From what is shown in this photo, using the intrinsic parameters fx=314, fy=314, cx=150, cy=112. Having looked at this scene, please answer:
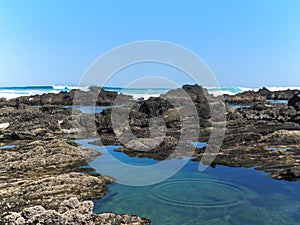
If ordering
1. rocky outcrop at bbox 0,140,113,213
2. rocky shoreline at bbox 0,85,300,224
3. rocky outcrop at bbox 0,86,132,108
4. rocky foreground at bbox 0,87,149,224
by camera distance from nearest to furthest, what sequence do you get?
1. rocky foreground at bbox 0,87,149,224
2. rocky shoreline at bbox 0,85,300,224
3. rocky outcrop at bbox 0,140,113,213
4. rocky outcrop at bbox 0,86,132,108

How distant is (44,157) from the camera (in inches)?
827

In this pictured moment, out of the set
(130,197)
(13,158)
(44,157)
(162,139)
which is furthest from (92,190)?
(162,139)

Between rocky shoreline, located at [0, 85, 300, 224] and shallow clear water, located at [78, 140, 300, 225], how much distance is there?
3.41ft

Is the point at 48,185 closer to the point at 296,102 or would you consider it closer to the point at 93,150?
the point at 93,150

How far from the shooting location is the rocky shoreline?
12.3 meters

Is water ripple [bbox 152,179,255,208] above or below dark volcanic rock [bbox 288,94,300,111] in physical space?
below

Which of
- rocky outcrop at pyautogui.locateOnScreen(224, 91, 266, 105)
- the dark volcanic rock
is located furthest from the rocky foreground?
rocky outcrop at pyautogui.locateOnScreen(224, 91, 266, 105)

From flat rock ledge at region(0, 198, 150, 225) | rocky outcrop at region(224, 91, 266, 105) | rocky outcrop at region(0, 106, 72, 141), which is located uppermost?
rocky outcrop at region(224, 91, 266, 105)

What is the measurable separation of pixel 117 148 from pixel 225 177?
10766 millimetres

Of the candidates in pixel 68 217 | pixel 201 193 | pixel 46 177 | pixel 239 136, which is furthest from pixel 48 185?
pixel 239 136

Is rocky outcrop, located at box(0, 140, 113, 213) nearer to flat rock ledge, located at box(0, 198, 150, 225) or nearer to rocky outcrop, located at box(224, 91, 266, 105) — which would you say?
flat rock ledge, located at box(0, 198, 150, 225)

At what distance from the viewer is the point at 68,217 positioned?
11.2 metres

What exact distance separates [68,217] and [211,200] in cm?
637

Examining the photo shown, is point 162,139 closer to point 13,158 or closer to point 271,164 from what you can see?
point 271,164
